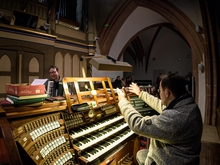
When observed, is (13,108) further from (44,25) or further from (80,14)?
(80,14)

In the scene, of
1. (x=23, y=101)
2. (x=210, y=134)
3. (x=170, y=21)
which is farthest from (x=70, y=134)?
(x=170, y=21)

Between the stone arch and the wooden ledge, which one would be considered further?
the stone arch

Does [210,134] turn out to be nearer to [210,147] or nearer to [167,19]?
[210,147]

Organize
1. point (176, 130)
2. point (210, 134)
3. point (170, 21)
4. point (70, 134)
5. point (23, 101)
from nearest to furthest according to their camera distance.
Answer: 1. point (176, 130)
2. point (23, 101)
3. point (70, 134)
4. point (210, 134)
5. point (170, 21)

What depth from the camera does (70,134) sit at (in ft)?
5.61

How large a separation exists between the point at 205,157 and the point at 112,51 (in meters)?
6.53

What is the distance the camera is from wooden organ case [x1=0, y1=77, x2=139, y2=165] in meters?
1.20

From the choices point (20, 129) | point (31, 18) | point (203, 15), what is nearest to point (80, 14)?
point (31, 18)

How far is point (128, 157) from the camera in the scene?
92.0 inches

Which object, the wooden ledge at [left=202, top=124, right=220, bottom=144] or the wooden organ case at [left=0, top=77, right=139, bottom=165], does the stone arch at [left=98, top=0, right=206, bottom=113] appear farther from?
the wooden organ case at [left=0, top=77, right=139, bottom=165]

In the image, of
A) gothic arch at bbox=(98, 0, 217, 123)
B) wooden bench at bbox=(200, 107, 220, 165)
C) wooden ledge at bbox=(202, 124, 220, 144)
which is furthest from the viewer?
gothic arch at bbox=(98, 0, 217, 123)

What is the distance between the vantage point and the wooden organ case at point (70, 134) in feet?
3.94

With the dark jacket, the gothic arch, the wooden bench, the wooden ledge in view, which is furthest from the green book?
the gothic arch

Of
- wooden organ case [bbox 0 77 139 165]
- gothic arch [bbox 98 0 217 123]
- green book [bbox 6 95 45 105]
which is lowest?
wooden organ case [bbox 0 77 139 165]
